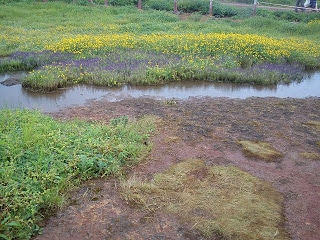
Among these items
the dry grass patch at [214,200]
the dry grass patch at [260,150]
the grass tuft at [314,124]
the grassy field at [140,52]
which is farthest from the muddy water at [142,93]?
the dry grass patch at [214,200]

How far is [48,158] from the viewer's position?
536 cm

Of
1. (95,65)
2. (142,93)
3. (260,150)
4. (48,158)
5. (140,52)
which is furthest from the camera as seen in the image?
(140,52)

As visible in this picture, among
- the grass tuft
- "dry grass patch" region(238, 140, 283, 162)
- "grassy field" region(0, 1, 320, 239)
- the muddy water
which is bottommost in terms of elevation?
the grass tuft

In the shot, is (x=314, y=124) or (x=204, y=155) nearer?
(x=204, y=155)

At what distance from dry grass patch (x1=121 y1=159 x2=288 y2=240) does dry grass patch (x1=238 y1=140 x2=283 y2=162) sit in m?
0.75

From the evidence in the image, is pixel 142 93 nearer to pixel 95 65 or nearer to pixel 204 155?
pixel 95 65

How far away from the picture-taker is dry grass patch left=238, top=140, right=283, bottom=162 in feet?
21.2

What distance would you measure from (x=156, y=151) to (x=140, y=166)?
2.02 ft

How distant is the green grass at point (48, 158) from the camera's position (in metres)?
4.48

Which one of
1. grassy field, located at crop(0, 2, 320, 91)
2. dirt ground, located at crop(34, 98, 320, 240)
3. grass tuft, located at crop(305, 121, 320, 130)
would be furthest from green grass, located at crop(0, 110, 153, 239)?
grass tuft, located at crop(305, 121, 320, 130)

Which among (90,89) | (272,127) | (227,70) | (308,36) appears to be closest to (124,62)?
(90,89)

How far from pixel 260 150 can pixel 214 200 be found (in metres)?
2.02

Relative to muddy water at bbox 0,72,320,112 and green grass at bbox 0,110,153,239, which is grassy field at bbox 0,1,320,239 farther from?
muddy water at bbox 0,72,320,112

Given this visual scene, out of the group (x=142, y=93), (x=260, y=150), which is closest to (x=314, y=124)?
(x=260, y=150)
